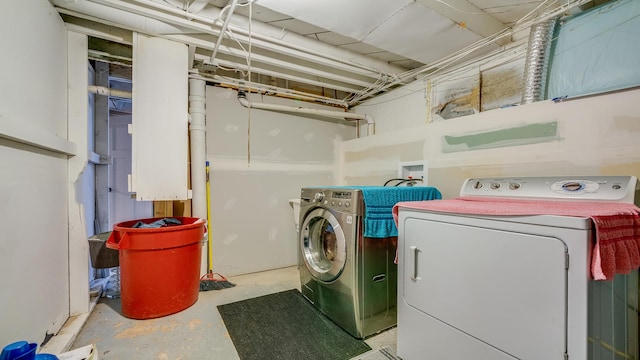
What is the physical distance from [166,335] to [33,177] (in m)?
1.24

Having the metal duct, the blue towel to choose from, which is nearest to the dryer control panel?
the blue towel

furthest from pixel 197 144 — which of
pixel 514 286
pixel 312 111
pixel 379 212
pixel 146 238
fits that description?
pixel 514 286

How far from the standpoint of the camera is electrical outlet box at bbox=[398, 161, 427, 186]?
95.8 inches

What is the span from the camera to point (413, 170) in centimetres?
257

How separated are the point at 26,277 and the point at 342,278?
5.75 ft

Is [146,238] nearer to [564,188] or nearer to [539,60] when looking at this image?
[564,188]

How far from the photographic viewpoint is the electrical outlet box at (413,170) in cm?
243

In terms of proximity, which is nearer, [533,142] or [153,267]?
[533,142]

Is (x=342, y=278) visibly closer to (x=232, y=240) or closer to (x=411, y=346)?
(x=411, y=346)

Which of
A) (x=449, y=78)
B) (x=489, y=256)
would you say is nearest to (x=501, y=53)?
(x=449, y=78)

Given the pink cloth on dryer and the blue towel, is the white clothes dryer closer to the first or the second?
the pink cloth on dryer

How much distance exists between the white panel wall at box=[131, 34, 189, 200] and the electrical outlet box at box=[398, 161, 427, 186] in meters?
2.01

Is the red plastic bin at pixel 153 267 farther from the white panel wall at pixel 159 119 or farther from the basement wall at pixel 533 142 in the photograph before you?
the basement wall at pixel 533 142

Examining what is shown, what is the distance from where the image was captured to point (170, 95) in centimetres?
214
